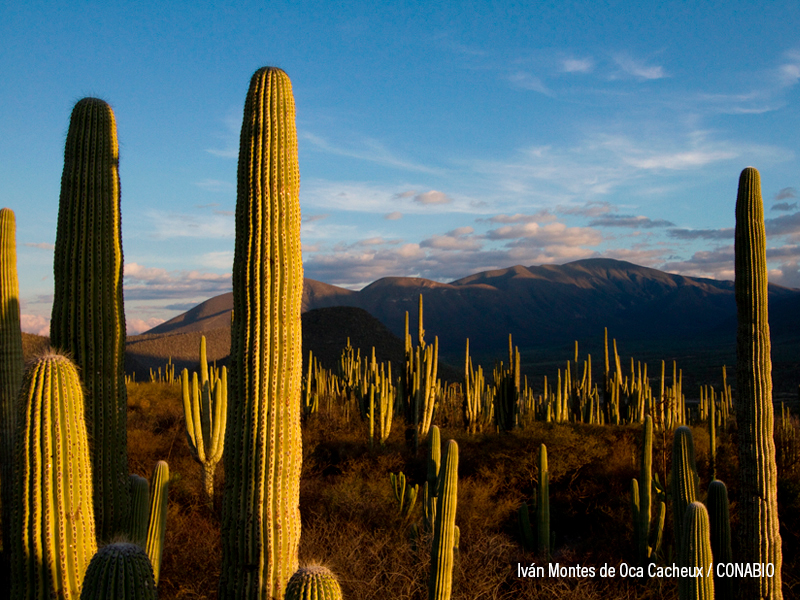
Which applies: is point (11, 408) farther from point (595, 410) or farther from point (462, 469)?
point (595, 410)

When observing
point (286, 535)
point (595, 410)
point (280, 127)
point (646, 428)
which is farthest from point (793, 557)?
point (280, 127)

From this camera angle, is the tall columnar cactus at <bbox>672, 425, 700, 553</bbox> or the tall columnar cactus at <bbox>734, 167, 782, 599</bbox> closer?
the tall columnar cactus at <bbox>672, 425, 700, 553</bbox>

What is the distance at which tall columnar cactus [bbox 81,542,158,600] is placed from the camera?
8.64 feet

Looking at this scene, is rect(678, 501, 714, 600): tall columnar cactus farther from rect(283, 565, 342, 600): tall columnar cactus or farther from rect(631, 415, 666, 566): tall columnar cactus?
rect(631, 415, 666, 566): tall columnar cactus

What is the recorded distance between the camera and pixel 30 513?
2984 mm

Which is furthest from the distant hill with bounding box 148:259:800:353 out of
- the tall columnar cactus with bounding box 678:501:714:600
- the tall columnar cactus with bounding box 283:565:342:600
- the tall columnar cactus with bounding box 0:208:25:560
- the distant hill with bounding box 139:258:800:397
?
the tall columnar cactus with bounding box 283:565:342:600

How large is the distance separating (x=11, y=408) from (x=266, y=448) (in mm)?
4376

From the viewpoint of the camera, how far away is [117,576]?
265 cm

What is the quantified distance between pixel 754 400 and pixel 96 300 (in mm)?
6632

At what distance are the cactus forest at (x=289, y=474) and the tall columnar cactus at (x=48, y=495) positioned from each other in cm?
1

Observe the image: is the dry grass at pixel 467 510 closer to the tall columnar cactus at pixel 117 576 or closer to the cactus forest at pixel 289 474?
the cactus forest at pixel 289 474

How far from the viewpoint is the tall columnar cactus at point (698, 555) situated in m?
4.22

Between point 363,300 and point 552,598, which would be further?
point 363,300

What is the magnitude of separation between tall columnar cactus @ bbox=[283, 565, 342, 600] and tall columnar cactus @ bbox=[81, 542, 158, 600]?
73cm
